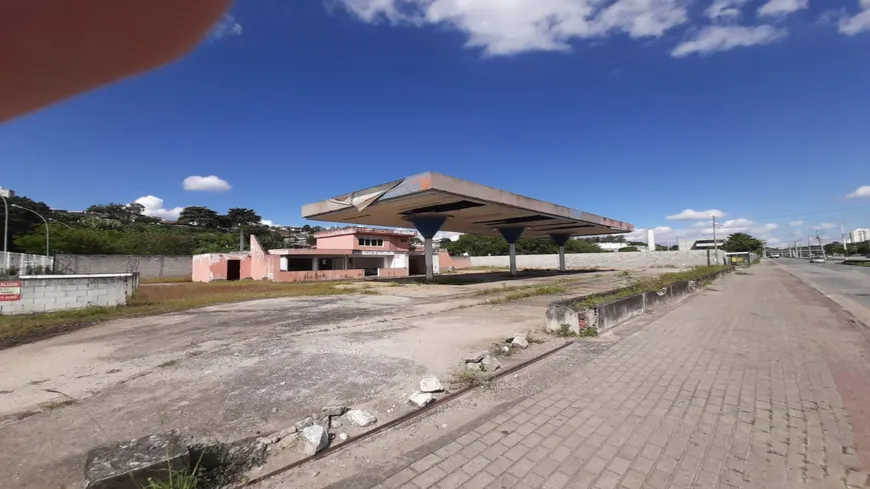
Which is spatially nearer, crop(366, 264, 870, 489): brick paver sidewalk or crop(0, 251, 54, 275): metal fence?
crop(366, 264, 870, 489): brick paver sidewalk

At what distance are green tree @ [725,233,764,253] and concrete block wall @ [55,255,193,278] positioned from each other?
98.7m

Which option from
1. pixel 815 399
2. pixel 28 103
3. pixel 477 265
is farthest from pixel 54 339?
pixel 477 265

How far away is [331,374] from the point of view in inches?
202

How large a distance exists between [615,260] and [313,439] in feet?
176

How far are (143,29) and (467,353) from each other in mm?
5860

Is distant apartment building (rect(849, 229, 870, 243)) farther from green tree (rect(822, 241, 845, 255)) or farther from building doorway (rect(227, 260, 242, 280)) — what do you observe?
building doorway (rect(227, 260, 242, 280))

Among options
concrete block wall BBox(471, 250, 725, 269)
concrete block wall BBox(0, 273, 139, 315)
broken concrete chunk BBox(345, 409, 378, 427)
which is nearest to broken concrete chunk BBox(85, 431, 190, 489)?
broken concrete chunk BBox(345, 409, 378, 427)

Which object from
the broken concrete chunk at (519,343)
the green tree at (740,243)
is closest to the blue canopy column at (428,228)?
the broken concrete chunk at (519,343)

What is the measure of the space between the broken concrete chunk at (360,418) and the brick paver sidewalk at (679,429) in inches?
32.7

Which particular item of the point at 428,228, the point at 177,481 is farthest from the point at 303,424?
the point at 428,228

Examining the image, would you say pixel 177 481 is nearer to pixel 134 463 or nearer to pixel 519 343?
pixel 134 463

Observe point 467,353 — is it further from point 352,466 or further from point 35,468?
point 35,468

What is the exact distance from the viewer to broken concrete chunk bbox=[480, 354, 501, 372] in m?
5.25

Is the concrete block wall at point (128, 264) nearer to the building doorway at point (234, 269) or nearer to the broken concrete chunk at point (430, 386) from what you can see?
the building doorway at point (234, 269)
